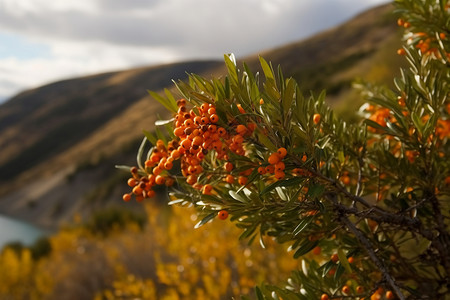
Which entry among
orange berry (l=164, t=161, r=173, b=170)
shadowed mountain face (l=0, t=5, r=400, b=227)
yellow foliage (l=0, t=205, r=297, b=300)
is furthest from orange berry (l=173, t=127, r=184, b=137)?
shadowed mountain face (l=0, t=5, r=400, b=227)

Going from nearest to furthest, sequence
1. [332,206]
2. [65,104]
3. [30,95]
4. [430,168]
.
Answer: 1. [332,206]
2. [430,168]
3. [65,104]
4. [30,95]

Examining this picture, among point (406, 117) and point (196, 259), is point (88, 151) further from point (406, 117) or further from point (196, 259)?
point (406, 117)

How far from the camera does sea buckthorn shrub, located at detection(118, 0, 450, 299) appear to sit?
2.91 ft

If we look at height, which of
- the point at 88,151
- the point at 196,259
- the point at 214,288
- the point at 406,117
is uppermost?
the point at 406,117

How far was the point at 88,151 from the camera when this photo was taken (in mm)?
51500

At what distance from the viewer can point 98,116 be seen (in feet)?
240

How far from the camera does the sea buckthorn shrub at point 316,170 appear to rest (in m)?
0.89

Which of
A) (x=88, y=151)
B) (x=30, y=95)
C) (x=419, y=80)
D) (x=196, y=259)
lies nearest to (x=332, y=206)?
(x=419, y=80)

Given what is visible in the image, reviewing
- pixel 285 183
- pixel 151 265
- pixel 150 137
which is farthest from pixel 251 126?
pixel 151 265

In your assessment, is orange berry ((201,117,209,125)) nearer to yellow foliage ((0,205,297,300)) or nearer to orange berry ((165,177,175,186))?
orange berry ((165,177,175,186))

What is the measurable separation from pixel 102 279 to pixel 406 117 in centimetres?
642

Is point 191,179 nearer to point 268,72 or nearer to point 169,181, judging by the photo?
point 169,181

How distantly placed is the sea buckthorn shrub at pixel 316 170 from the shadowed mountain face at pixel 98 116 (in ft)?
14.8

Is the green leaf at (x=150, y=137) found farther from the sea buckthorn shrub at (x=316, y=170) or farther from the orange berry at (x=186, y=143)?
the orange berry at (x=186, y=143)
